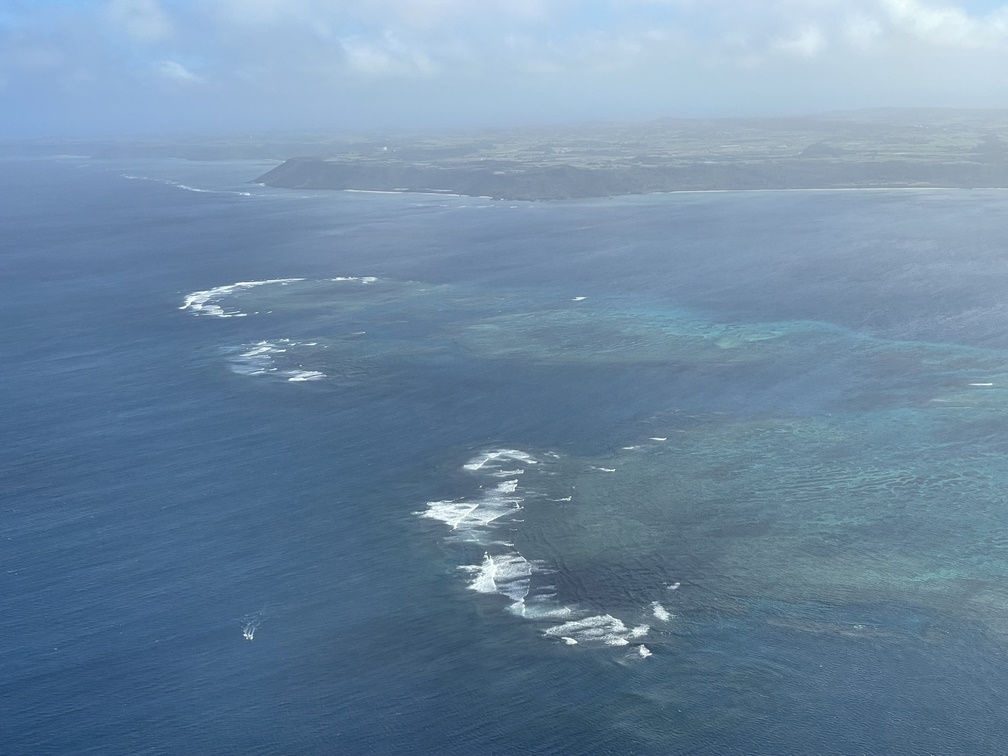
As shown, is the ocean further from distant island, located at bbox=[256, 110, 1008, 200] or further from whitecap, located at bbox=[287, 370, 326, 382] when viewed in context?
distant island, located at bbox=[256, 110, 1008, 200]

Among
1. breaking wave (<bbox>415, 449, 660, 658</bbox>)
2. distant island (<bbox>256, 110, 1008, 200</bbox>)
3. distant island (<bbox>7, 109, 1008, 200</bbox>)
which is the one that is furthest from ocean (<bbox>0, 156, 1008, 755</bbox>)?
distant island (<bbox>7, 109, 1008, 200</bbox>)

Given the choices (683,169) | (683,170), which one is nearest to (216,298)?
(683,170)

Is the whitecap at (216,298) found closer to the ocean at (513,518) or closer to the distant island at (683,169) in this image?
the ocean at (513,518)

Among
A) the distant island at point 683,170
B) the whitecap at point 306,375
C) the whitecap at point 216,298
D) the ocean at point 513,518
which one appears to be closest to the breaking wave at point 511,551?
the ocean at point 513,518

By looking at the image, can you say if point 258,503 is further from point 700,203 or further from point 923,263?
point 700,203

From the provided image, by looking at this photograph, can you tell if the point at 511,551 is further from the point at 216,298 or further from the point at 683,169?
the point at 683,169

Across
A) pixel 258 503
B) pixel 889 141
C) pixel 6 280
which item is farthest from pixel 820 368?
pixel 889 141

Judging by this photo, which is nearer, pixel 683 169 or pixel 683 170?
pixel 683 170

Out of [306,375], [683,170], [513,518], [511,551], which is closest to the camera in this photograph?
[511,551]

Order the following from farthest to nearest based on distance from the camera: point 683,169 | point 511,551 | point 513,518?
point 683,169 → point 513,518 → point 511,551
